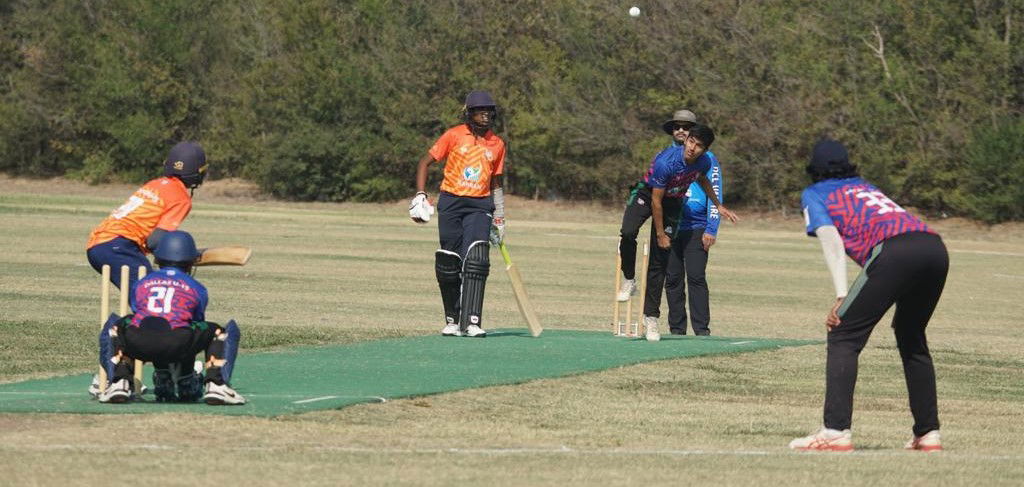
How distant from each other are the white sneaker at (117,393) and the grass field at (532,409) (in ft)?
1.24

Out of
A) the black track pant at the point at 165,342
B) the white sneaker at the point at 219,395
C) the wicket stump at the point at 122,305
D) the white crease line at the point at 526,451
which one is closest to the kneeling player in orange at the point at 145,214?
the wicket stump at the point at 122,305

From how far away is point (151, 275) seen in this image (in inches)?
376

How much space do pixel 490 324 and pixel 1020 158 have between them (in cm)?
3525

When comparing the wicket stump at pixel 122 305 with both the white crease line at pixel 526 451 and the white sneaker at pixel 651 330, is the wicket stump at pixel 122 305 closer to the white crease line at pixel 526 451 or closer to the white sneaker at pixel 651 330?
the white crease line at pixel 526 451

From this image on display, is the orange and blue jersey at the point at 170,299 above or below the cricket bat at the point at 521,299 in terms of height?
above

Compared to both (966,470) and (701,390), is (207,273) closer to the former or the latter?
(701,390)

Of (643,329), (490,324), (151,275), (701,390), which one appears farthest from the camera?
(490,324)

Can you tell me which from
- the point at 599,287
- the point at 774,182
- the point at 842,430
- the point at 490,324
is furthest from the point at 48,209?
the point at 842,430

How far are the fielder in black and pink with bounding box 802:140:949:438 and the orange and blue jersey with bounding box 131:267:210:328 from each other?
3328 mm

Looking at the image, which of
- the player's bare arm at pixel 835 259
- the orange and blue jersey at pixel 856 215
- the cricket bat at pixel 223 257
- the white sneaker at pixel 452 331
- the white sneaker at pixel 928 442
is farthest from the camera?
the white sneaker at pixel 452 331

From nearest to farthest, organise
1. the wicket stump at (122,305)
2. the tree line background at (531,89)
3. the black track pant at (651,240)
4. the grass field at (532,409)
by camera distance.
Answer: the grass field at (532,409), the wicket stump at (122,305), the black track pant at (651,240), the tree line background at (531,89)

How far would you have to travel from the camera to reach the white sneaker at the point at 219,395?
30.9 ft

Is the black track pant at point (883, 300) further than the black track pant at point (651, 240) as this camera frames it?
No

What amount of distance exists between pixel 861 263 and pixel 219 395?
3.52 m
